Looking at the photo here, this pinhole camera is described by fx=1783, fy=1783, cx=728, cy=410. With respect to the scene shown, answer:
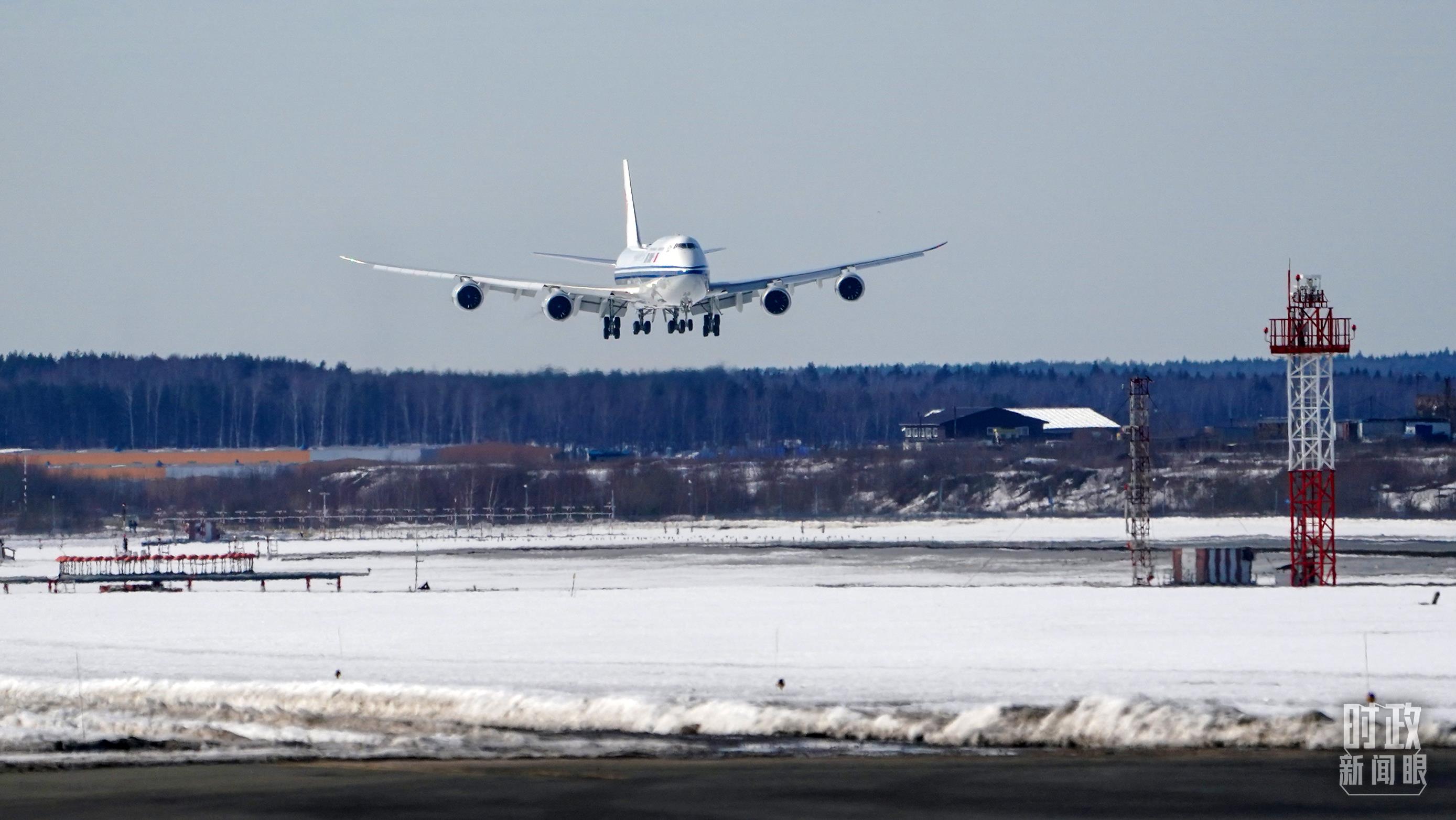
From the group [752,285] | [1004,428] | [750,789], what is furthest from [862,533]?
[1004,428]

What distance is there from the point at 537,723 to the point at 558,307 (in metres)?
44.1

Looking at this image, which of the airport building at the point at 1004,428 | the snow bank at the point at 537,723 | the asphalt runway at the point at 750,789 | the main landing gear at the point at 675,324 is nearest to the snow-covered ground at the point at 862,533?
the main landing gear at the point at 675,324

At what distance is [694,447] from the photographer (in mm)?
167625

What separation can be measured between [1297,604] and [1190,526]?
4758 cm

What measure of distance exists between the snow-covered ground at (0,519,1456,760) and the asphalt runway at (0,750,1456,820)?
1549 mm

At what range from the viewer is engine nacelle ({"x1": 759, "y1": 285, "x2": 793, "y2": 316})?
237 feet

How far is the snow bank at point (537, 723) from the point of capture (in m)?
27.9

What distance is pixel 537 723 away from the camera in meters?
30.7

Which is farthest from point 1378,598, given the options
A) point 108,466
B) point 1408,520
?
point 108,466

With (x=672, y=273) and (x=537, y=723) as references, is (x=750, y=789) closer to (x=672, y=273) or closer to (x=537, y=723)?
(x=537, y=723)

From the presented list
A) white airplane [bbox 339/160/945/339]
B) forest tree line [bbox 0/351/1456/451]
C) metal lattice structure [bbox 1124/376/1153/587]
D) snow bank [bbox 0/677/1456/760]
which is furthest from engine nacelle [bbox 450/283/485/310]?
forest tree line [bbox 0/351/1456/451]

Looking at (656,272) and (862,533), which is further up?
(656,272)

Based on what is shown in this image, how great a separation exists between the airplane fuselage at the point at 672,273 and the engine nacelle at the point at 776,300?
9.20 ft

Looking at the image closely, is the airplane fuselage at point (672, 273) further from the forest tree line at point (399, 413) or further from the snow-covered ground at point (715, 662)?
the forest tree line at point (399, 413)
